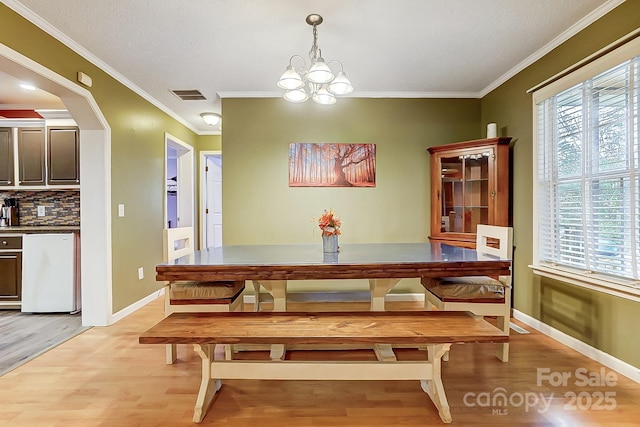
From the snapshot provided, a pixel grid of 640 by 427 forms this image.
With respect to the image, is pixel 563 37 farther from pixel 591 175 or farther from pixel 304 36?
pixel 304 36

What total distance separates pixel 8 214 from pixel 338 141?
3.71 m

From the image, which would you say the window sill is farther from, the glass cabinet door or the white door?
the white door

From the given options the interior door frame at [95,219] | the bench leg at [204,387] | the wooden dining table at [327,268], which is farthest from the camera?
the interior door frame at [95,219]

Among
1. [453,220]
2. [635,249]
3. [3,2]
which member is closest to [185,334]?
[3,2]

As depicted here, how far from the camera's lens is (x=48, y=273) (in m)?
3.18

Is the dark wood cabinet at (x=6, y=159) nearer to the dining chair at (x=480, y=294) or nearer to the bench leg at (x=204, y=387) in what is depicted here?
the bench leg at (x=204, y=387)

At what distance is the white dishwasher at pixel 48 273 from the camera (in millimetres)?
3162

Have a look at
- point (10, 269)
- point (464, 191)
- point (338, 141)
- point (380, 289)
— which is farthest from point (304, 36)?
point (10, 269)

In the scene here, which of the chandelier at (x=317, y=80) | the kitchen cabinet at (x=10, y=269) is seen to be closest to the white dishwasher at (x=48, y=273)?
the kitchen cabinet at (x=10, y=269)

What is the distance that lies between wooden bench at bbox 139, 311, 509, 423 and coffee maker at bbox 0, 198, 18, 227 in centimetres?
321

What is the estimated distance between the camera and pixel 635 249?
1.91 metres

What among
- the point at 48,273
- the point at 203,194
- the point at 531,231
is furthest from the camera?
the point at 203,194

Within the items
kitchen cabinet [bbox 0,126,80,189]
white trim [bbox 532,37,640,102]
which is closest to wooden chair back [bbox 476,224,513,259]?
white trim [bbox 532,37,640,102]

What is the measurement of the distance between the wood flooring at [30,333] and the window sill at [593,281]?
3894 millimetres
